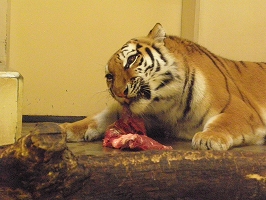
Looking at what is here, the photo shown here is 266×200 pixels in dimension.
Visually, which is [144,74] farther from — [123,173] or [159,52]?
[123,173]

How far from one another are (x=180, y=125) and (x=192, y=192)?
1.15m

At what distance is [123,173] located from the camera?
1.53 meters

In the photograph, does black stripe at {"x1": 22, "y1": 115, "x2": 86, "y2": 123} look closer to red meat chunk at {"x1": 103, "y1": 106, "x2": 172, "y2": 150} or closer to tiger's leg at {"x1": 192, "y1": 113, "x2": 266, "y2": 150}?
red meat chunk at {"x1": 103, "y1": 106, "x2": 172, "y2": 150}

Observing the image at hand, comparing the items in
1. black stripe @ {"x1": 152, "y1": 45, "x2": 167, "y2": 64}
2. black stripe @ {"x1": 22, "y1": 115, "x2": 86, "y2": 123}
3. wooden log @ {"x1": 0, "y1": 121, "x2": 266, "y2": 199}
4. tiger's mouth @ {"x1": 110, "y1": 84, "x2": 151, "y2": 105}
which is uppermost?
black stripe @ {"x1": 152, "y1": 45, "x2": 167, "y2": 64}

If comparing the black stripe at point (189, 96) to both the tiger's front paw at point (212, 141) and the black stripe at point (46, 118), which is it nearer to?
the tiger's front paw at point (212, 141)

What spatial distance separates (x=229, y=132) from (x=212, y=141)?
0.23 meters

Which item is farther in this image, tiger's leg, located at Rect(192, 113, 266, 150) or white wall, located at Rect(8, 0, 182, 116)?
white wall, located at Rect(8, 0, 182, 116)

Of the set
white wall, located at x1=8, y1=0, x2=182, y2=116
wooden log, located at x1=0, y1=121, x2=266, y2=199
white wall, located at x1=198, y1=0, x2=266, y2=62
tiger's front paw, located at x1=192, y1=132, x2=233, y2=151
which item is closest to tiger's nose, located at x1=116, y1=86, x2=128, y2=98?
tiger's front paw, located at x1=192, y1=132, x2=233, y2=151

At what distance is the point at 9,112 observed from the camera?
2.32 meters

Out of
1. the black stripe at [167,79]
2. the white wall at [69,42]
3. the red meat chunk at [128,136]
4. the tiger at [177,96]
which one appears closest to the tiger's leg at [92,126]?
the tiger at [177,96]

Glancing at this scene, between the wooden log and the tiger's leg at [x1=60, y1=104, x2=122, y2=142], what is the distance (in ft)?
3.63

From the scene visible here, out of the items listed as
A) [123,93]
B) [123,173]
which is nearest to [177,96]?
[123,93]

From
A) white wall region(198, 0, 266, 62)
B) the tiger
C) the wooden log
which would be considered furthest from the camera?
white wall region(198, 0, 266, 62)

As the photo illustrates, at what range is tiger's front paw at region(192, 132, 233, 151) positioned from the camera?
86.3 inches
